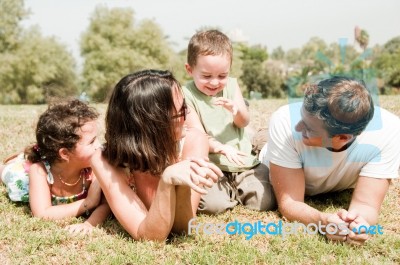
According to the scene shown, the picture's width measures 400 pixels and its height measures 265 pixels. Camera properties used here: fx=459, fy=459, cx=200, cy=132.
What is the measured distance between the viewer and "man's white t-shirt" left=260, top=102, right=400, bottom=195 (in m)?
3.47

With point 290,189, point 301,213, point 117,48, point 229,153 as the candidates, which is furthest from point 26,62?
point 301,213

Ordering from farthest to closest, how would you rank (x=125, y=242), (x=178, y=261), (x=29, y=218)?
(x=29, y=218) < (x=125, y=242) < (x=178, y=261)

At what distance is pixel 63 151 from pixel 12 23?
39.2 meters

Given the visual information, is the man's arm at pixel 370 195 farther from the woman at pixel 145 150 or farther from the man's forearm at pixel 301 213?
the woman at pixel 145 150

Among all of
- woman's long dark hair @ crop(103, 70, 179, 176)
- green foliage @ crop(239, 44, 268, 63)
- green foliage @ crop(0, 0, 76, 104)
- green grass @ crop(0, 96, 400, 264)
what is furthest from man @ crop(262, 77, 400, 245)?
green foliage @ crop(239, 44, 268, 63)

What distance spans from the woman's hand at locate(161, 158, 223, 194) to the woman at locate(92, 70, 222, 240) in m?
0.13

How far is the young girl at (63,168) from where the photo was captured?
12.5 ft

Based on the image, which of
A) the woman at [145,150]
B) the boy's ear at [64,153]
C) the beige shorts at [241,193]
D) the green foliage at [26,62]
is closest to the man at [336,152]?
the beige shorts at [241,193]

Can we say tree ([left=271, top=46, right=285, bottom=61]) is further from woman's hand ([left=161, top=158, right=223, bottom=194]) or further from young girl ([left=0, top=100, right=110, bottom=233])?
woman's hand ([left=161, top=158, right=223, bottom=194])

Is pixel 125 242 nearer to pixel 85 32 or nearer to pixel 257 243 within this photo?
pixel 257 243

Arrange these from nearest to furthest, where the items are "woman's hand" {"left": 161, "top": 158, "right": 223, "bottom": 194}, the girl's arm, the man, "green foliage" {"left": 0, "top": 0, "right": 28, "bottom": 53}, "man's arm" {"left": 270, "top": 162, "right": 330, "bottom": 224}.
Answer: "woman's hand" {"left": 161, "top": 158, "right": 223, "bottom": 194} < the man < "man's arm" {"left": 270, "top": 162, "right": 330, "bottom": 224} < the girl's arm < "green foliage" {"left": 0, "top": 0, "right": 28, "bottom": 53}

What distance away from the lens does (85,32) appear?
3603 cm

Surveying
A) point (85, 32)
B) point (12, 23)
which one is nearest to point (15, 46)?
point (12, 23)

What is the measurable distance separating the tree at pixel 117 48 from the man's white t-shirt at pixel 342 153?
100ft
